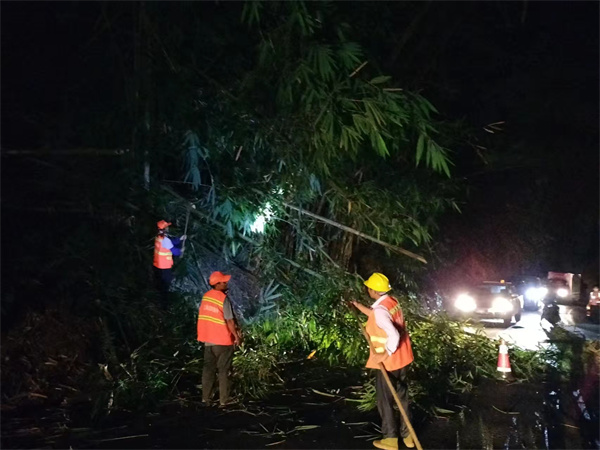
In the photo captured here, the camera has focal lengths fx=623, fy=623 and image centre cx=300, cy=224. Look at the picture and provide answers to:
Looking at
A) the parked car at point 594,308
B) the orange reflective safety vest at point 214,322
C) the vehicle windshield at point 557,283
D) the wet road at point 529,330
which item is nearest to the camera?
the orange reflective safety vest at point 214,322

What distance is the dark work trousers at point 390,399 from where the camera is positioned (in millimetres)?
5707

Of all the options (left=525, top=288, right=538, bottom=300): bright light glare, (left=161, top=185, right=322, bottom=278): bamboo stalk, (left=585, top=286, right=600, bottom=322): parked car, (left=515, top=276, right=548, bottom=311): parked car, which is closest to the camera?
(left=161, top=185, right=322, bottom=278): bamboo stalk

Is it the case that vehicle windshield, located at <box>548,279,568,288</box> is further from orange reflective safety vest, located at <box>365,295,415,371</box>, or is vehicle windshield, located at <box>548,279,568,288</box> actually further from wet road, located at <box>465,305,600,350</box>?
orange reflective safety vest, located at <box>365,295,415,371</box>

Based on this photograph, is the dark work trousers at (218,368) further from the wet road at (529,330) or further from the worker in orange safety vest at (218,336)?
the wet road at (529,330)

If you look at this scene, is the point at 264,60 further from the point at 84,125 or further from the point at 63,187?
the point at 63,187

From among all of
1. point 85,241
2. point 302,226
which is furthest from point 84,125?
point 302,226

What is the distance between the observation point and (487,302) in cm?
1636

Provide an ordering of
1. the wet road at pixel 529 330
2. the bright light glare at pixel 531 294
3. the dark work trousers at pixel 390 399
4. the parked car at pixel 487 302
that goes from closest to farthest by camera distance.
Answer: the dark work trousers at pixel 390 399 → the wet road at pixel 529 330 → the parked car at pixel 487 302 → the bright light glare at pixel 531 294

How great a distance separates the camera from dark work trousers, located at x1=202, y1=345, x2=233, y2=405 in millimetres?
6852

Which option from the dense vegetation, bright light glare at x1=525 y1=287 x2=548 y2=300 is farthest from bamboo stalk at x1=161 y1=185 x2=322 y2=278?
bright light glare at x1=525 y1=287 x2=548 y2=300

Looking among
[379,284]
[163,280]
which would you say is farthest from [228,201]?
[379,284]

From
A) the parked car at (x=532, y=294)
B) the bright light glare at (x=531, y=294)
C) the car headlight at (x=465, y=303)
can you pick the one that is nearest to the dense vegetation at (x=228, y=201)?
the car headlight at (x=465, y=303)

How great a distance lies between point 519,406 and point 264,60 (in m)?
5.01

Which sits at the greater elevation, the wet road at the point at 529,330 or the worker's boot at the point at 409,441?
the wet road at the point at 529,330
